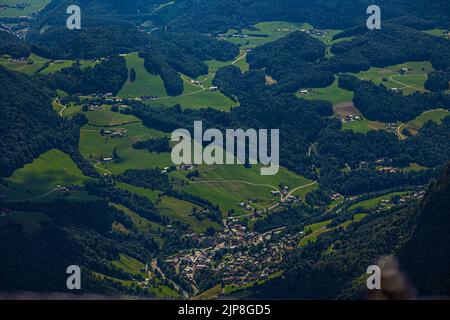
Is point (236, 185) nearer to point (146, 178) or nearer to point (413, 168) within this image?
point (146, 178)

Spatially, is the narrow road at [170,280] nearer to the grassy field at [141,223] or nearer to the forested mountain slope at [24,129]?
the grassy field at [141,223]

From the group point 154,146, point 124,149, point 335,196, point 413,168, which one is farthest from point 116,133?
point 413,168

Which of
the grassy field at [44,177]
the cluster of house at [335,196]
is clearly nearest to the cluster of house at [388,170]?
the cluster of house at [335,196]

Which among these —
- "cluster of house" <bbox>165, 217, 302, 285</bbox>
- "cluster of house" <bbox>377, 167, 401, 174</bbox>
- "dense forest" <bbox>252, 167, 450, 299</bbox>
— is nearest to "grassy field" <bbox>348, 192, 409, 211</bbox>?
"cluster of house" <bbox>165, 217, 302, 285</bbox>

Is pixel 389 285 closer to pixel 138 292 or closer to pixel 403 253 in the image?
pixel 403 253

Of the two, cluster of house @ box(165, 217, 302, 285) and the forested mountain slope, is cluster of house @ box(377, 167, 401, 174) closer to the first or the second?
cluster of house @ box(165, 217, 302, 285)

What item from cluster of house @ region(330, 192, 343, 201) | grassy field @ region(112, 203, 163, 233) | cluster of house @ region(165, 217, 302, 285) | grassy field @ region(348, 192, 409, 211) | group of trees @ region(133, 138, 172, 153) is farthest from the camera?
group of trees @ region(133, 138, 172, 153)

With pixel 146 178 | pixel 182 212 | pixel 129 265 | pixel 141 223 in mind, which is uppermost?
pixel 129 265
